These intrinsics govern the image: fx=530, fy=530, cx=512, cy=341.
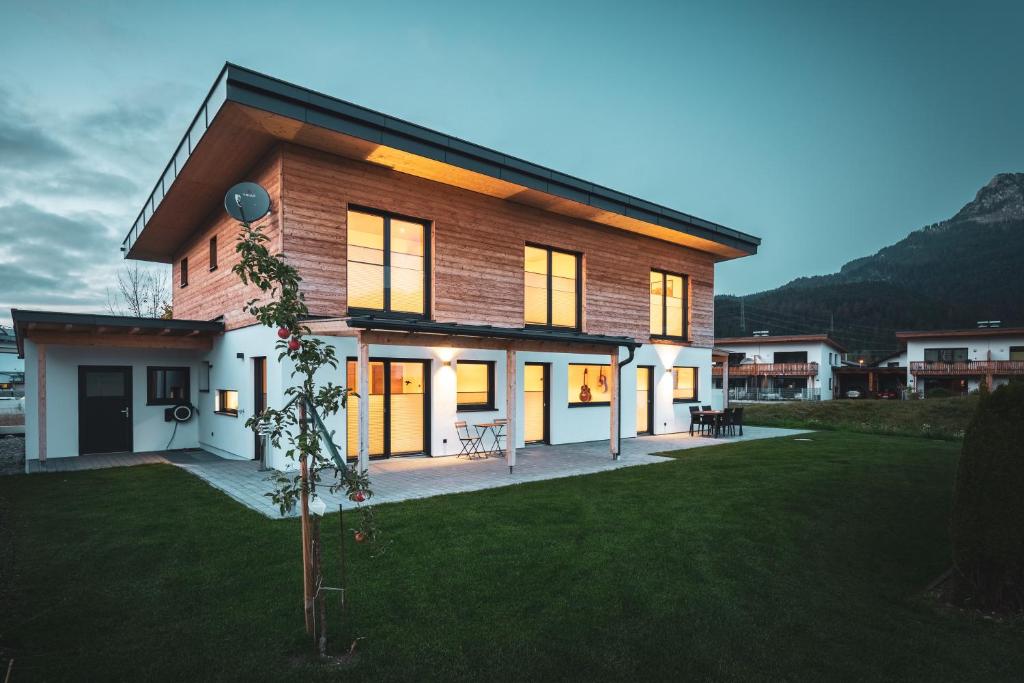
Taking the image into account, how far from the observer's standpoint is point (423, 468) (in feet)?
30.4

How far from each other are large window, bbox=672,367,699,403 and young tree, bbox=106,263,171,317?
2267 cm

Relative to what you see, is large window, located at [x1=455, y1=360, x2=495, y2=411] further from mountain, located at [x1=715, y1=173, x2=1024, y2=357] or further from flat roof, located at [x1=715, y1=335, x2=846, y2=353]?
mountain, located at [x1=715, y1=173, x2=1024, y2=357]

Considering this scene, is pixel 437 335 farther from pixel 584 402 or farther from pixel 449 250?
pixel 584 402

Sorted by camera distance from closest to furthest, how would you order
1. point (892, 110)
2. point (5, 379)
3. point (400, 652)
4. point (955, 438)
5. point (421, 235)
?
point (400, 652)
point (421, 235)
point (955, 438)
point (5, 379)
point (892, 110)

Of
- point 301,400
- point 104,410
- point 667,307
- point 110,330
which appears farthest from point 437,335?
point 667,307

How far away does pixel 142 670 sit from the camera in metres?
3.07

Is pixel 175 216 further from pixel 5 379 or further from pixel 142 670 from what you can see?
pixel 5 379

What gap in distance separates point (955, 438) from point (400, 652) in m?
16.5

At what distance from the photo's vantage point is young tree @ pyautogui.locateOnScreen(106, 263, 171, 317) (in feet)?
81.4

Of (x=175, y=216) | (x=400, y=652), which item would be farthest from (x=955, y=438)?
(x=175, y=216)

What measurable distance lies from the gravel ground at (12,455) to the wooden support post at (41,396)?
1.50 feet

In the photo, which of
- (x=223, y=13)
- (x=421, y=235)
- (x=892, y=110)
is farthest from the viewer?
(x=892, y=110)

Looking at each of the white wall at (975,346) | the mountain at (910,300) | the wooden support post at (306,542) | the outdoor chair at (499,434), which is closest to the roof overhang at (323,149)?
the outdoor chair at (499,434)

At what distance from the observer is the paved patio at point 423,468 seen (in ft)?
24.3
